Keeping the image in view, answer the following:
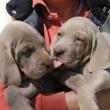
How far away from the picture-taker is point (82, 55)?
3229 mm

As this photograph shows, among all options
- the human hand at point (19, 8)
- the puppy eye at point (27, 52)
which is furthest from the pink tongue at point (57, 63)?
the human hand at point (19, 8)

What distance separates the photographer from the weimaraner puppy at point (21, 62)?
3.12 metres

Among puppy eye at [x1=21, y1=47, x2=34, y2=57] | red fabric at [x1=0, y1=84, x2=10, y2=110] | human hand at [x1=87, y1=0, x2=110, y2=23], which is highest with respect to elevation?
human hand at [x1=87, y1=0, x2=110, y2=23]

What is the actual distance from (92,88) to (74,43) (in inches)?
10.7

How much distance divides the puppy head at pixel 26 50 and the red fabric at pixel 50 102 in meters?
0.16

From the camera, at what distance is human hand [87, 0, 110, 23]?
3582 millimetres

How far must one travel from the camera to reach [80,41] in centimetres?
324

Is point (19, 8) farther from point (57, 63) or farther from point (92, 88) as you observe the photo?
point (92, 88)

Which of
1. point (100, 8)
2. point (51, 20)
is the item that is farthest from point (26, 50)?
point (100, 8)

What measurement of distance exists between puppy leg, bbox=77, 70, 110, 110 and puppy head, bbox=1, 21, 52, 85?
8.4 inches

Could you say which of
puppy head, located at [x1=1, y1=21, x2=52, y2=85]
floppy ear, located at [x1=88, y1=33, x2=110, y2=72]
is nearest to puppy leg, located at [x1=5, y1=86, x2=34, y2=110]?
puppy head, located at [x1=1, y1=21, x2=52, y2=85]

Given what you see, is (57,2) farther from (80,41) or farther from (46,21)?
(80,41)

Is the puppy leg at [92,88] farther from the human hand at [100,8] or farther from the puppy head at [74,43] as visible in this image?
the human hand at [100,8]

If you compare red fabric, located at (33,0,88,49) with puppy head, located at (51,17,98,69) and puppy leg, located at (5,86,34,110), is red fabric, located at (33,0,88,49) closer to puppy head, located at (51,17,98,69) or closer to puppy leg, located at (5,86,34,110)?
puppy head, located at (51,17,98,69)
